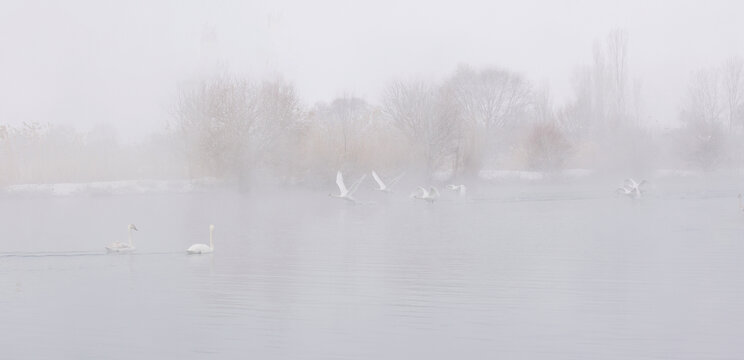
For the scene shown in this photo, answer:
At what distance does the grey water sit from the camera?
8.18 meters

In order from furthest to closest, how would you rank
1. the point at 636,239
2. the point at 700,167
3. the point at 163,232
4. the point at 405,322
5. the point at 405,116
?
the point at 700,167 < the point at 405,116 < the point at 163,232 < the point at 636,239 < the point at 405,322

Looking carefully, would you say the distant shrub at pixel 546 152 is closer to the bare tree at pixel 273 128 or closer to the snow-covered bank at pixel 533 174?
the snow-covered bank at pixel 533 174

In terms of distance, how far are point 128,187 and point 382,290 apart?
3337 cm

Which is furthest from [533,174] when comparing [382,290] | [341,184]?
[382,290]

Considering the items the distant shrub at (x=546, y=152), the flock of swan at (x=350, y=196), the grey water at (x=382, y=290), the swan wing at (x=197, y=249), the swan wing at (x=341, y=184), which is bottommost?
the grey water at (x=382, y=290)

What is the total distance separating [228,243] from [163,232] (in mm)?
3432

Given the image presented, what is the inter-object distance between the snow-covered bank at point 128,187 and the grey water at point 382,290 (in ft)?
54.4

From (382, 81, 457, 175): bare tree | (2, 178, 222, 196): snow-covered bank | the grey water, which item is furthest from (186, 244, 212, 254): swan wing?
(382, 81, 457, 175): bare tree

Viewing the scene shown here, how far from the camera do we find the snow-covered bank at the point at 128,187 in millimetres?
40500

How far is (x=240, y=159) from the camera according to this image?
40.9m

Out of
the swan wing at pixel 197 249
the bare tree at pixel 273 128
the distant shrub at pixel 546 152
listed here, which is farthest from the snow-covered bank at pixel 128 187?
the swan wing at pixel 197 249

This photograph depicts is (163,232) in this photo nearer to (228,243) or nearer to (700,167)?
(228,243)

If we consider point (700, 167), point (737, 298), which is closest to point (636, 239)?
point (737, 298)

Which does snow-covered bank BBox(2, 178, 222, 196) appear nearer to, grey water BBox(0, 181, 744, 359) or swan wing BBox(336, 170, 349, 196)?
swan wing BBox(336, 170, 349, 196)
